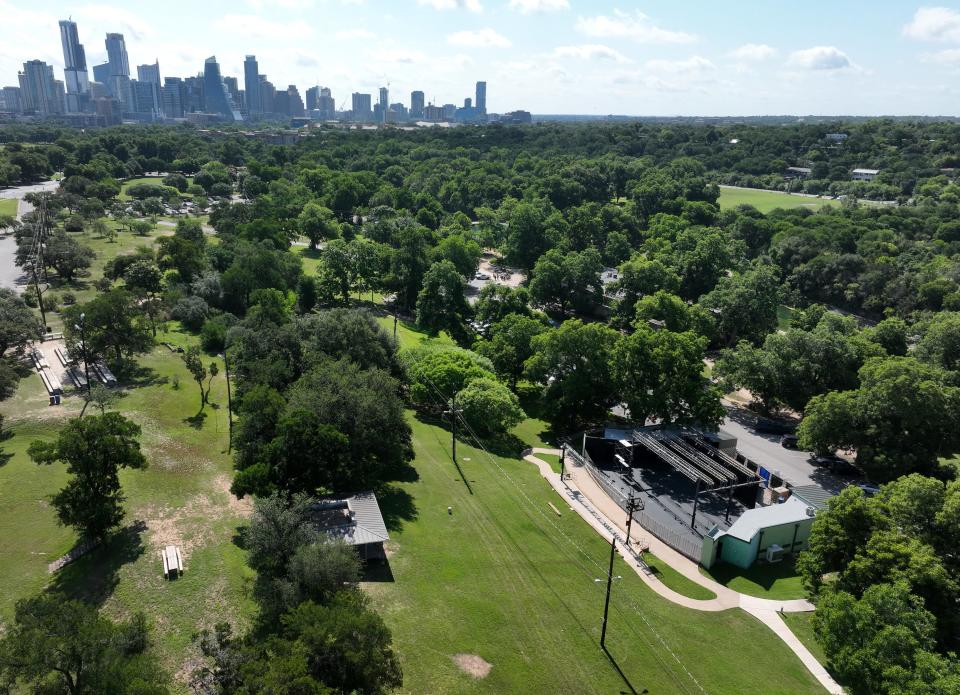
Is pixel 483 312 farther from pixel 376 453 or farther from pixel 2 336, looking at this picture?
pixel 2 336

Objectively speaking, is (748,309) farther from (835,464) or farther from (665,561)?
(665,561)

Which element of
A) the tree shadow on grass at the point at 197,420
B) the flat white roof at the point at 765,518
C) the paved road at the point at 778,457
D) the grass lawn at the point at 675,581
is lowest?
the grass lawn at the point at 675,581

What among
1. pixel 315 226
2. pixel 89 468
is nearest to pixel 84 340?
pixel 89 468

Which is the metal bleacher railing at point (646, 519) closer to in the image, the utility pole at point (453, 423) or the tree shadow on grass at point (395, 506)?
the utility pole at point (453, 423)

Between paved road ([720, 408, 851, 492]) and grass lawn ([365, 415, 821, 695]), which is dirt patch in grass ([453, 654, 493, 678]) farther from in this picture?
paved road ([720, 408, 851, 492])

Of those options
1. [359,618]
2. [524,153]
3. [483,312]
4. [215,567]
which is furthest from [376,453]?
[524,153]

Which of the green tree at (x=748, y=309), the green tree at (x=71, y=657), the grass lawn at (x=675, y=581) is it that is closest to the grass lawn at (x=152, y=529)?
the green tree at (x=71, y=657)

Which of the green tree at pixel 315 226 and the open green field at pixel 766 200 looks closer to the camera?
the green tree at pixel 315 226
